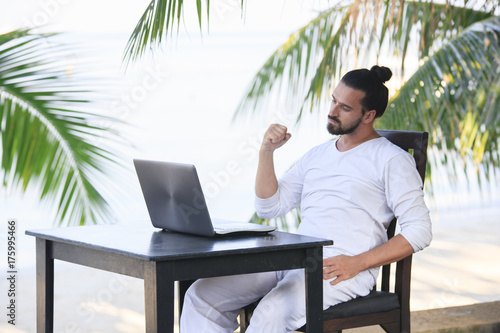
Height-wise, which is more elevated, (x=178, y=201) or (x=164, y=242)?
(x=178, y=201)

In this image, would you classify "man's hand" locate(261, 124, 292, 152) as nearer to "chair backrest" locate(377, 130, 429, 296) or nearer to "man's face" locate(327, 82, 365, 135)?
"man's face" locate(327, 82, 365, 135)

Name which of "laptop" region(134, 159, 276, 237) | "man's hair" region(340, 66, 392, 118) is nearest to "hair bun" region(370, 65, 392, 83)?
"man's hair" region(340, 66, 392, 118)

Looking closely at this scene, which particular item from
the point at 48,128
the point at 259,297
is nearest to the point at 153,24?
the point at 259,297

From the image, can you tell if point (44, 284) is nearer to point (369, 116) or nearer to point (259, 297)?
→ point (259, 297)

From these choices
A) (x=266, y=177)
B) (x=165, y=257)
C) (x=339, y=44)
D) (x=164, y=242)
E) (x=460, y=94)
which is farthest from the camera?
(x=339, y=44)

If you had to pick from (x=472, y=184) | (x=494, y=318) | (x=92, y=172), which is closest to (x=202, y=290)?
(x=92, y=172)

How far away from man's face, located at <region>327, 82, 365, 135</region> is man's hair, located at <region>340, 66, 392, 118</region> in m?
0.02

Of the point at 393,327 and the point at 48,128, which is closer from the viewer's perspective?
the point at 393,327

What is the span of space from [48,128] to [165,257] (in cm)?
198

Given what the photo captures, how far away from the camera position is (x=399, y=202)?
2598 mm

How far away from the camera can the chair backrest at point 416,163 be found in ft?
8.63

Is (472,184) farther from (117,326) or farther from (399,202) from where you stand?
(399,202)

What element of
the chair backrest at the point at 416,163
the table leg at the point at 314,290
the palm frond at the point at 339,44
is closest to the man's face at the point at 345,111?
the chair backrest at the point at 416,163

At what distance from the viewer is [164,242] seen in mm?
2244
